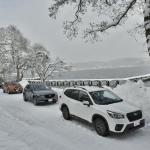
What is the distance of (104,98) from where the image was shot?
32.3ft

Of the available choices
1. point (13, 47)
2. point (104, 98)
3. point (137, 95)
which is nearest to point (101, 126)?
point (104, 98)

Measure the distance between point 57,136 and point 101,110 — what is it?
190 centimetres

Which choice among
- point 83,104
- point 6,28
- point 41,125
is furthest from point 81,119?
point 6,28

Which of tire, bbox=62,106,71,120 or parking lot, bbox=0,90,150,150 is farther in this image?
tire, bbox=62,106,71,120

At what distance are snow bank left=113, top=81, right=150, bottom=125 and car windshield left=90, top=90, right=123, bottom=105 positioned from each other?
178 cm

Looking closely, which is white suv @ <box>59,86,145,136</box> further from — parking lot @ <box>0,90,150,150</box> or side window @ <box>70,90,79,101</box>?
parking lot @ <box>0,90,150,150</box>

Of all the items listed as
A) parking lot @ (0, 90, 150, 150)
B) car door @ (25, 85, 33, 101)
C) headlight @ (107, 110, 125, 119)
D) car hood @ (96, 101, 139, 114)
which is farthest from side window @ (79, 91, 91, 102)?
car door @ (25, 85, 33, 101)

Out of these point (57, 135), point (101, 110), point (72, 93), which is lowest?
point (57, 135)

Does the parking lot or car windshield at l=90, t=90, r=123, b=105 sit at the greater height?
car windshield at l=90, t=90, r=123, b=105

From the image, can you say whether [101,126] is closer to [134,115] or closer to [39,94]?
[134,115]

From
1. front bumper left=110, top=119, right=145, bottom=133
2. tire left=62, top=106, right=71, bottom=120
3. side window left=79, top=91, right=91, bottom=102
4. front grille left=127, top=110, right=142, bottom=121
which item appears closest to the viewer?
front bumper left=110, top=119, right=145, bottom=133

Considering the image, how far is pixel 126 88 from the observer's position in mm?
14883

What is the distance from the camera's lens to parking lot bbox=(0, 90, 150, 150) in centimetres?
749

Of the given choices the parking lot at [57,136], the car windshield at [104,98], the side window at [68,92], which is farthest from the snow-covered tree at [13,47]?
the car windshield at [104,98]
